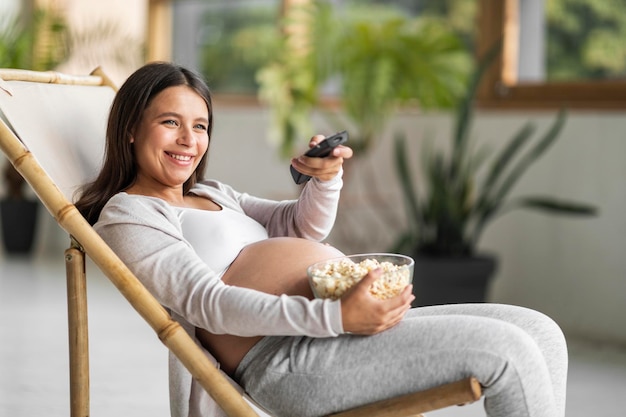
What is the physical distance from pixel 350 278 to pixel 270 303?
0.15 m

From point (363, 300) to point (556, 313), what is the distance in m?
2.80

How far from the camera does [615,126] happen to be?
4.05m

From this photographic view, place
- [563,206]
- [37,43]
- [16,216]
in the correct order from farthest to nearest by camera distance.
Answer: [16,216], [37,43], [563,206]

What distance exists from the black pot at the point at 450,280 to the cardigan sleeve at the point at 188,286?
87.4 inches

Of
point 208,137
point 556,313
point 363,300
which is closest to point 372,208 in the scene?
point 556,313

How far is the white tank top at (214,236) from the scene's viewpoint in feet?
6.16

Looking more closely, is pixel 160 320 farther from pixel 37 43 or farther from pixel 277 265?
pixel 37 43

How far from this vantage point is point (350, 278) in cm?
170

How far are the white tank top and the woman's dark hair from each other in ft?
0.49

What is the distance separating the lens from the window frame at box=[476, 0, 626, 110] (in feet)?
14.2

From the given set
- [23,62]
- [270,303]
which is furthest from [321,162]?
[23,62]

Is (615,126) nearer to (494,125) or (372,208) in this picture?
(494,125)

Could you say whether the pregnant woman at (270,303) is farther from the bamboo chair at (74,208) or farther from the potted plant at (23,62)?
the potted plant at (23,62)

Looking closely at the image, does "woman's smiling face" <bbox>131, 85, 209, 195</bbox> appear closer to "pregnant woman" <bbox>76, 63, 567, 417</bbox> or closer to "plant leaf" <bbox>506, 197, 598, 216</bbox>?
"pregnant woman" <bbox>76, 63, 567, 417</bbox>
